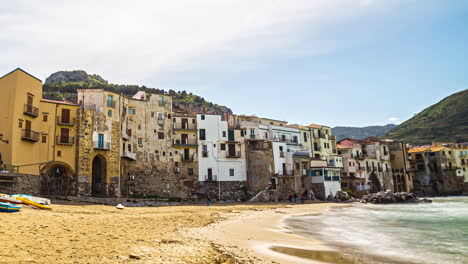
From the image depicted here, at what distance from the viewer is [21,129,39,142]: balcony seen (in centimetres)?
3401

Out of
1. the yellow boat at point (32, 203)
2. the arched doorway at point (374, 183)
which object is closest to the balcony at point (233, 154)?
the yellow boat at point (32, 203)

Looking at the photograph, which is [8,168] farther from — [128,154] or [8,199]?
[128,154]

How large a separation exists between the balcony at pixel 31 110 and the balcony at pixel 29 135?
5.91ft

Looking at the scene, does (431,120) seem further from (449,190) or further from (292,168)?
(292,168)

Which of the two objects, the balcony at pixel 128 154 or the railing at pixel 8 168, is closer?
the railing at pixel 8 168

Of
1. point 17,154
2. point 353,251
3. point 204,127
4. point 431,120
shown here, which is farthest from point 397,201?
point 431,120

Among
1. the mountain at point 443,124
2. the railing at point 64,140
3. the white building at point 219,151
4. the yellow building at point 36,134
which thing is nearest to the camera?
the yellow building at point 36,134

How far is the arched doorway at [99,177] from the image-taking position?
4138 centimetres

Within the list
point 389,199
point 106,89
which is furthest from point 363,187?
point 106,89

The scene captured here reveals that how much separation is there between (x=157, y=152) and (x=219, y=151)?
402 inches

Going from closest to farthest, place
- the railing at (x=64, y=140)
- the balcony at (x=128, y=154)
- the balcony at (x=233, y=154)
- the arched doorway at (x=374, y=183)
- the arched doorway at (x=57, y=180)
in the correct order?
the arched doorway at (x=57, y=180) < the railing at (x=64, y=140) < the balcony at (x=128, y=154) < the balcony at (x=233, y=154) < the arched doorway at (x=374, y=183)

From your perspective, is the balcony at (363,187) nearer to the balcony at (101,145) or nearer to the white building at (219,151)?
the white building at (219,151)

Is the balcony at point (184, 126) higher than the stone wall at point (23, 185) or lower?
higher

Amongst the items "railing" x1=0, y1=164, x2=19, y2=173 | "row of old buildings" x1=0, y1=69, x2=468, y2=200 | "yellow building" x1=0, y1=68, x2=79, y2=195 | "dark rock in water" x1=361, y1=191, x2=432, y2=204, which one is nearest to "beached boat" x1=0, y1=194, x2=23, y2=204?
"row of old buildings" x1=0, y1=69, x2=468, y2=200
